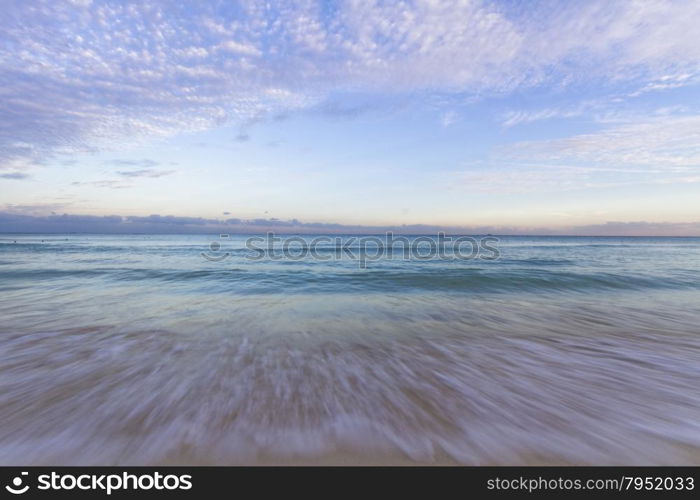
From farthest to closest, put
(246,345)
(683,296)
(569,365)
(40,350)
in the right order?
(683,296)
(246,345)
(40,350)
(569,365)

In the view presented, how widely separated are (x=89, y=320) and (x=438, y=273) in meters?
13.6

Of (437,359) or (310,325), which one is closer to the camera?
(437,359)

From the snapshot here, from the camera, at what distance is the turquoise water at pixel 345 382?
2.58m

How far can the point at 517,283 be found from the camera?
13.0 metres

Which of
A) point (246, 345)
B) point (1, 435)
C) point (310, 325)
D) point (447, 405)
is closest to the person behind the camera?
point (1, 435)

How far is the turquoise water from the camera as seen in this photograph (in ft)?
8.47

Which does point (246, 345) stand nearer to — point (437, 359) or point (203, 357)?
point (203, 357)

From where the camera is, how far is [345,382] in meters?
3.86

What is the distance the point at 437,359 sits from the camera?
15.4 feet

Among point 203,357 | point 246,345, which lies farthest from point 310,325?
point 203,357
